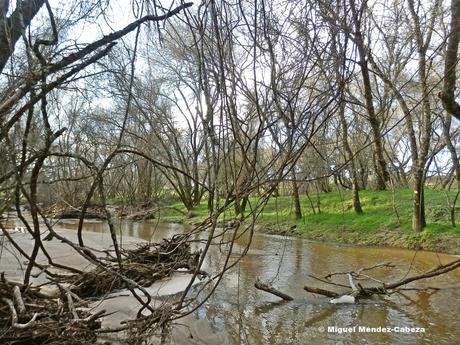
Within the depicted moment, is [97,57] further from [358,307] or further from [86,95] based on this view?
[358,307]

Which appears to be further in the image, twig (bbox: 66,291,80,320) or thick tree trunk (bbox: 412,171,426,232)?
thick tree trunk (bbox: 412,171,426,232)

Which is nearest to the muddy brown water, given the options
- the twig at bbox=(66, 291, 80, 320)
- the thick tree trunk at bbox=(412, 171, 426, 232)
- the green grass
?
the twig at bbox=(66, 291, 80, 320)

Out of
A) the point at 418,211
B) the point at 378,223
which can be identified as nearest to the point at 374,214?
the point at 378,223

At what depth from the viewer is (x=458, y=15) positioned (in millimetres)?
5016

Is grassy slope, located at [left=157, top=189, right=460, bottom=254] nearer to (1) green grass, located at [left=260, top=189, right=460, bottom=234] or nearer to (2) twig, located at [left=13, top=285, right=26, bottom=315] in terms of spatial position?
(1) green grass, located at [left=260, top=189, right=460, bottom=234]

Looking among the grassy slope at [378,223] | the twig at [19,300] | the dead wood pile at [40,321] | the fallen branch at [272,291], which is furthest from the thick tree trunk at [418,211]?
the twig at [19,300]

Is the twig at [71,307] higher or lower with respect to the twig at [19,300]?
lower

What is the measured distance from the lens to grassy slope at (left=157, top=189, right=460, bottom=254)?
12086mm

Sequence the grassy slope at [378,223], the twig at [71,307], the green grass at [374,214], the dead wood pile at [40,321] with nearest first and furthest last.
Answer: the dead wood pile at [40,321] → the twig at [71,307] → the grassy slope at [378,223] → the green grass at [374,214]

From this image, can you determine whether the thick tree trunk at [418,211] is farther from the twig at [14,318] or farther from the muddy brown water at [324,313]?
the twig at [14,318]

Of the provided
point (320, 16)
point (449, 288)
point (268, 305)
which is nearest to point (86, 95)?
point (320, 16)

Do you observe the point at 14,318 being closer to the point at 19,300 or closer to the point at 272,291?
the point at 19,300

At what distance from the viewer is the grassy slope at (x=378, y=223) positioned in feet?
39.7

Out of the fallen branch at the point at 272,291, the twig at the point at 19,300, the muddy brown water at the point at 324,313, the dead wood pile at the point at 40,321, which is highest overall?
the twig at the point at 19,300
